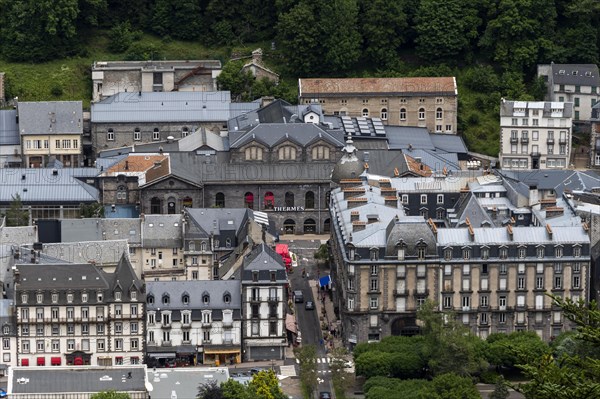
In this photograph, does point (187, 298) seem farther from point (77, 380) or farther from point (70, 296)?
point (77, 380)

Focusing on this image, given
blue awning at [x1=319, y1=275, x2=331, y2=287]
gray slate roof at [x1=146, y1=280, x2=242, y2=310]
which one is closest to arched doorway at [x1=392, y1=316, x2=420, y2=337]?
gray slate roof at [x1=146, y1=280, x2=242, y2=310]

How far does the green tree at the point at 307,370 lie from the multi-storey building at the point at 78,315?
15.3 meters

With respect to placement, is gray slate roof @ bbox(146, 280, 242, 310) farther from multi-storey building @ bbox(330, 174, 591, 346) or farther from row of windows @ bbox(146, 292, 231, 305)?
multi-storey building @ bbox(330, 174, 591, 346)

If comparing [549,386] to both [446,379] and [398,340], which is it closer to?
[446,379]

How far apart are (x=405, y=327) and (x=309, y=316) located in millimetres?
11600

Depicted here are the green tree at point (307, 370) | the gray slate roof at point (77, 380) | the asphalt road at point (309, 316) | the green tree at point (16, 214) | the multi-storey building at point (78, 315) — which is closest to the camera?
the gray slate roof at point (77, 380)

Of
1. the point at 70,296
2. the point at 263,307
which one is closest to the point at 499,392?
the point at 263,307

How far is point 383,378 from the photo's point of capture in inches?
6275

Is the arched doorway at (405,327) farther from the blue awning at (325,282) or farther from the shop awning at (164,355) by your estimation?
the shop awning at (164,355)

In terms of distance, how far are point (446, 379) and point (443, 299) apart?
19.7 m

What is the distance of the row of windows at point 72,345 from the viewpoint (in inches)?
6594

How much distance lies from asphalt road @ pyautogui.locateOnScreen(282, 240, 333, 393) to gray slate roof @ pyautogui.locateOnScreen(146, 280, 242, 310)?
827 centimetres

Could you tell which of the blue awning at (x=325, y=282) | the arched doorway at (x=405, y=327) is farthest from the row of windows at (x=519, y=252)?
the blue awning at (x=325, y=282)

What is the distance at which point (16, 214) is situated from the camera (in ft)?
632
